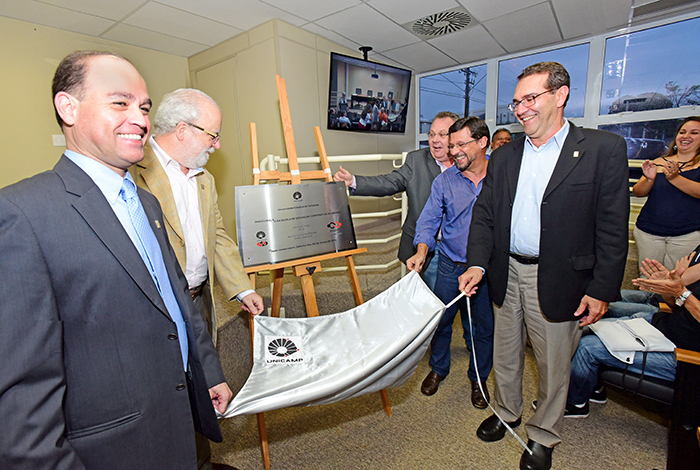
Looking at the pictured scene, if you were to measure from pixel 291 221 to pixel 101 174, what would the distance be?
1.05 m

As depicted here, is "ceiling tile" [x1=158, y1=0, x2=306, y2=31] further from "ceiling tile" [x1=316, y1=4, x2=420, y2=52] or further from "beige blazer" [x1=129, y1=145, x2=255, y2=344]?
"beige blazer" [x1=129, y1=145, x2=255, y2=344]

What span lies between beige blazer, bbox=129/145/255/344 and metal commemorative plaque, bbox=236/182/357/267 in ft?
0.37

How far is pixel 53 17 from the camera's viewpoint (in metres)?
3.23

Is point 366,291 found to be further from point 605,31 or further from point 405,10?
point 605,31

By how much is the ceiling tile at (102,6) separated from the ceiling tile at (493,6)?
3.08m

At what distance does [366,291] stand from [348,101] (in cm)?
286

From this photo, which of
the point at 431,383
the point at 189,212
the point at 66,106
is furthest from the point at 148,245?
the point at 431,383

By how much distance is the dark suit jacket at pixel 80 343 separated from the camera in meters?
0.58

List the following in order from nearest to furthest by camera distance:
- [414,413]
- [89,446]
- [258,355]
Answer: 1. [89,446]
2. [258,355]
3. [414,413]

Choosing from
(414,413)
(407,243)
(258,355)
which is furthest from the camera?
(407,243)

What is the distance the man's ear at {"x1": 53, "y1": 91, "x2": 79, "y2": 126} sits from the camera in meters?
0.73

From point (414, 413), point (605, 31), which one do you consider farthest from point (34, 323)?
point (605, 31)

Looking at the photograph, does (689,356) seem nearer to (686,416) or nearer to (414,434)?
(686,416)

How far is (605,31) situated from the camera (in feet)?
13.6
